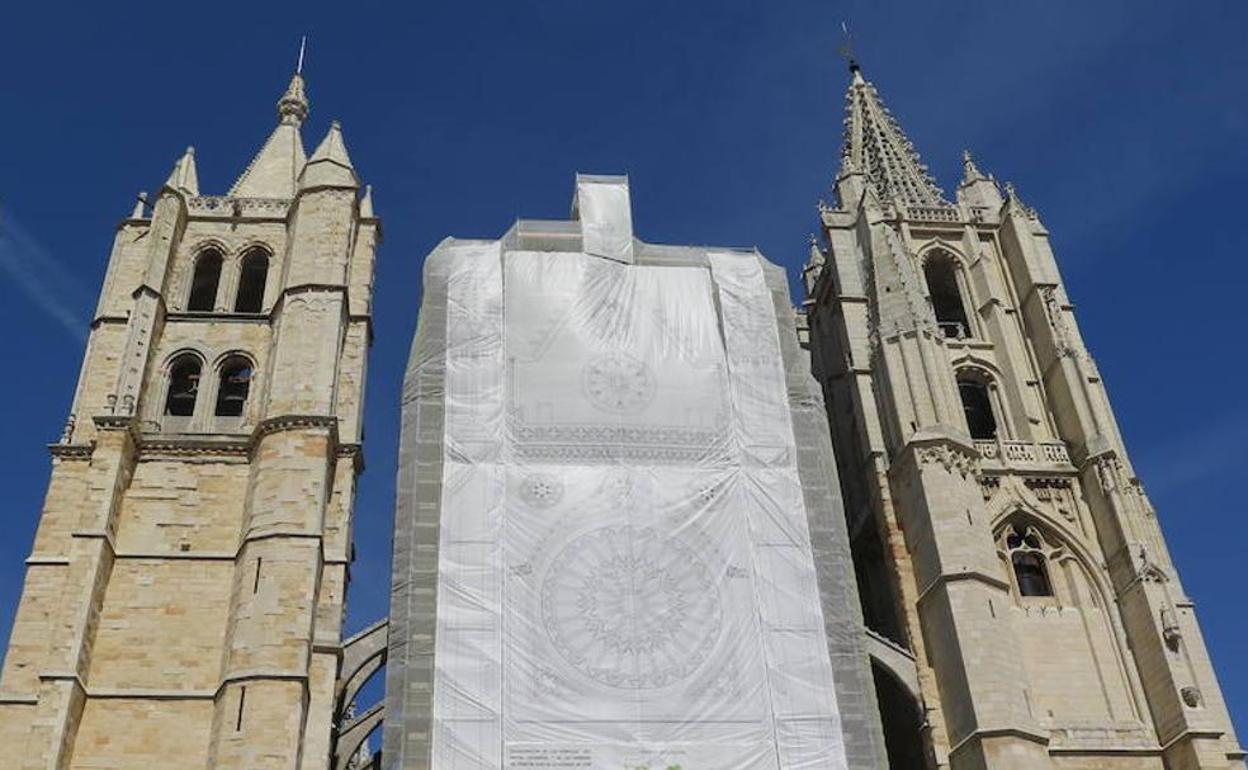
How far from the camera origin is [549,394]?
21.5 meters

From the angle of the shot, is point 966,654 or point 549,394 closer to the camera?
point 966,654

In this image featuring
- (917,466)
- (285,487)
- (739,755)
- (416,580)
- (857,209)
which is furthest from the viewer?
(857,209)

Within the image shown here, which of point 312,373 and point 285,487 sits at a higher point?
point 312,373

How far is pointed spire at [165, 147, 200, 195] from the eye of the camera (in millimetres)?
27234

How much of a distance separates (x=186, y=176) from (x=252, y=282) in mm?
2754

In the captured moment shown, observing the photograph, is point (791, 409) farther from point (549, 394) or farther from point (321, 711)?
point (321, 711)

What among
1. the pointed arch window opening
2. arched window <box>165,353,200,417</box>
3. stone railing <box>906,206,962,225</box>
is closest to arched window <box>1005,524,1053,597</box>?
the pointed arch window opening

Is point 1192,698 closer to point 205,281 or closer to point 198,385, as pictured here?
point 198,385

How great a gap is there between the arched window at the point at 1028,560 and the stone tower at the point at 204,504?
10.9 m

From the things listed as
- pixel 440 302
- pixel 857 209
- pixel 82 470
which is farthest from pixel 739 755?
pixel 857 209

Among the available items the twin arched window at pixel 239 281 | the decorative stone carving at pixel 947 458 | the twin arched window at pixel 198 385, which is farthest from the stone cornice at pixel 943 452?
the twin arched window at pixel 239 281

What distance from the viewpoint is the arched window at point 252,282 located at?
87.7ft

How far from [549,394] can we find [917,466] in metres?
6.04

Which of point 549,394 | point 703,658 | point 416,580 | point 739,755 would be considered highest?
point 549,394
